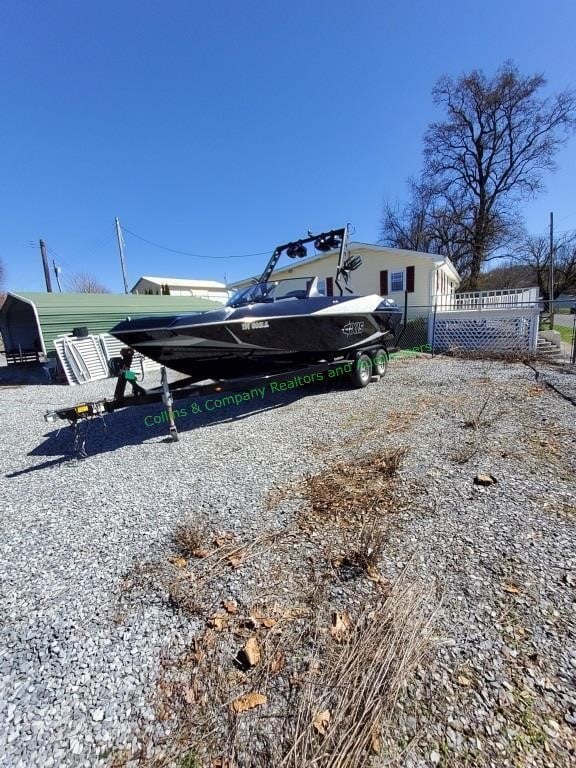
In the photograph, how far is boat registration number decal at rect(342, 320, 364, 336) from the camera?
6.10 m

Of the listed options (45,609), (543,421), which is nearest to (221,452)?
(45,609)

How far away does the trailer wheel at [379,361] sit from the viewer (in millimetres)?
7399

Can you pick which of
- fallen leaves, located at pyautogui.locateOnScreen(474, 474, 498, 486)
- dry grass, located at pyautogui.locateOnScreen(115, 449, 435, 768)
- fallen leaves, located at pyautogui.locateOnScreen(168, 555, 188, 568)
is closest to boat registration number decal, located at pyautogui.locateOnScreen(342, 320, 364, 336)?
fallen leaves, located at pyautogui.locateOnScreen(474, 474, 498, 486)

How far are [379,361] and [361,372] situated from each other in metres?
1.05

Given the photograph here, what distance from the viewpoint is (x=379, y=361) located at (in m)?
7.61

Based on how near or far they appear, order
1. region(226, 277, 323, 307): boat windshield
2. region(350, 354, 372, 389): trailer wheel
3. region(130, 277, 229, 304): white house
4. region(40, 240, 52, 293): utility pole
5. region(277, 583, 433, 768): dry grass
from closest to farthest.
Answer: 1. region(277, 583, 433, 768): dry grass
2. region(226, 277, 323, 307): boat windshield
3. region(350, 354, 372, 389): trailer wheel
4. region(40, 240, 52, 293): utility pole
5. region(130, 277, 229, 304): white house

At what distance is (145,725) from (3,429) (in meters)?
6.01

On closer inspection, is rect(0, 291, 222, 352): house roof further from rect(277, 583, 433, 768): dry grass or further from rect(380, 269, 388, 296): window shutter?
rect(277, 583, 433, 768): dry grass

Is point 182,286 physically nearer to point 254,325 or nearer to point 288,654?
point 254,325

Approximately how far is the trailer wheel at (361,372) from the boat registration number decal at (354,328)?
0.49m

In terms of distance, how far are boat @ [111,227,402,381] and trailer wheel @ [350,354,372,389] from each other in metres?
0.17

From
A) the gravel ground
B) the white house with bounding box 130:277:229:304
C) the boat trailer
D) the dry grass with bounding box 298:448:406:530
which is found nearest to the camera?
the gravel ground

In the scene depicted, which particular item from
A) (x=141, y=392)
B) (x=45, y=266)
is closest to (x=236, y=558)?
(x=141, y=392)

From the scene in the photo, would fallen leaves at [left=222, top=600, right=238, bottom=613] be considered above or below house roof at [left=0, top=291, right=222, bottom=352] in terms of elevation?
below
